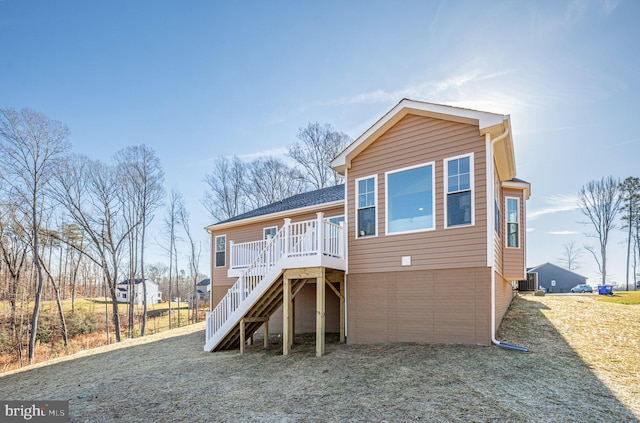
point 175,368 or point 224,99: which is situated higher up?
point 224,99

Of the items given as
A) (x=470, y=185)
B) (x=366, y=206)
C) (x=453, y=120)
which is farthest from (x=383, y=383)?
(x=453, y=120)

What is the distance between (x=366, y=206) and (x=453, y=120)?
290 centimetres

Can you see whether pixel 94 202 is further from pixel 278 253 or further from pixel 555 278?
pixel 555 278

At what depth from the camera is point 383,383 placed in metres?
6.53

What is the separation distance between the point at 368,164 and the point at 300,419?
250 inches

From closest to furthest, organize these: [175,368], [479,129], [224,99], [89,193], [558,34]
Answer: [479,129] → [175,368] → [558,34] → [224,99] → [89,193]

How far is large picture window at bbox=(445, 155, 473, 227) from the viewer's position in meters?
8.38

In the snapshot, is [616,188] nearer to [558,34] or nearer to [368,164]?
[558,34]

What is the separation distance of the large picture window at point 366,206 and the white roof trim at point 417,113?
714mm

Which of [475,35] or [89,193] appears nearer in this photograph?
[475,35]

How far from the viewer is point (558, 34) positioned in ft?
32.5

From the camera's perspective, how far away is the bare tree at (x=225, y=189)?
29422mm

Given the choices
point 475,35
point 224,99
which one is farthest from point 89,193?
point 475,35

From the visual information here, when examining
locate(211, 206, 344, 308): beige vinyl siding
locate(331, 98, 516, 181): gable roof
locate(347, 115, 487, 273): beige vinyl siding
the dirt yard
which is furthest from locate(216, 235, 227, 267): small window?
locate(347, 115, 487, 273): beige vinyl siding
